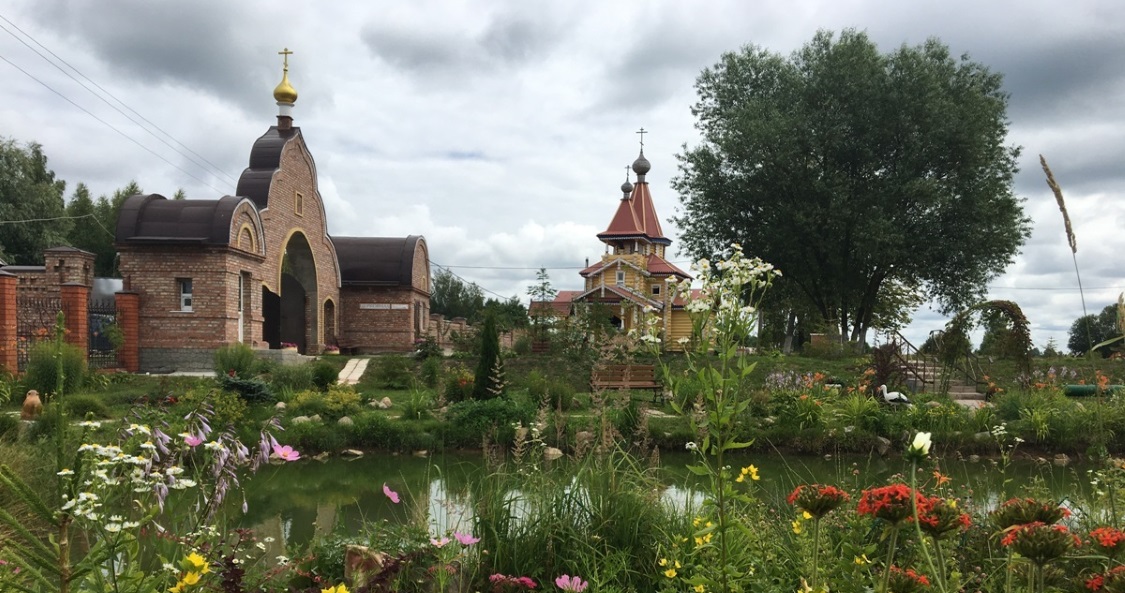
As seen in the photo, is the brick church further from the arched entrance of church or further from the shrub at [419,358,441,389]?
the shrub at [419,358,441,389]

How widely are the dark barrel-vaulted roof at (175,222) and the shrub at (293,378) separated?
17.8 ft

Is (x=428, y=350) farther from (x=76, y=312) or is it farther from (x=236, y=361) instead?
(x=76, y=312)

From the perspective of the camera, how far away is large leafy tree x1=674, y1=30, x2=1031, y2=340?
21.9 meters

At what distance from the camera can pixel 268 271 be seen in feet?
73.8

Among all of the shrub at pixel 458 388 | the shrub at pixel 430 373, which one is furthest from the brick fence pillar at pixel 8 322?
the shrub at pixel 458 388

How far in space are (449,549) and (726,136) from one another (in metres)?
22.1

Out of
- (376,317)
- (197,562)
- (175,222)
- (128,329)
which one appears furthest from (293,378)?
(197,562)

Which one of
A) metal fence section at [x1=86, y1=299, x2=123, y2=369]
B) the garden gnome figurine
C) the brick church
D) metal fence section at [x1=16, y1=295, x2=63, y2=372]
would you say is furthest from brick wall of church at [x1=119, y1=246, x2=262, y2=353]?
the garden gnome figurine

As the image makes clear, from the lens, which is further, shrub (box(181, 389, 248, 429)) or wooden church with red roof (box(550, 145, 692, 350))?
wooden church with red roof (box(550, 145, 692, 350))

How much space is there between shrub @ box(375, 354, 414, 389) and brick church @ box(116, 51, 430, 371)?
15.2 feet

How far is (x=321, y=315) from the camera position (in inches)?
1018

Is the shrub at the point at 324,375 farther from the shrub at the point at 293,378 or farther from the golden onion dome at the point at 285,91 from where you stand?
the golden onion dome at the point at 285,91

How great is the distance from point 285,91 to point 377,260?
272 inches

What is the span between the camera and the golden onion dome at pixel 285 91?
24953mm
